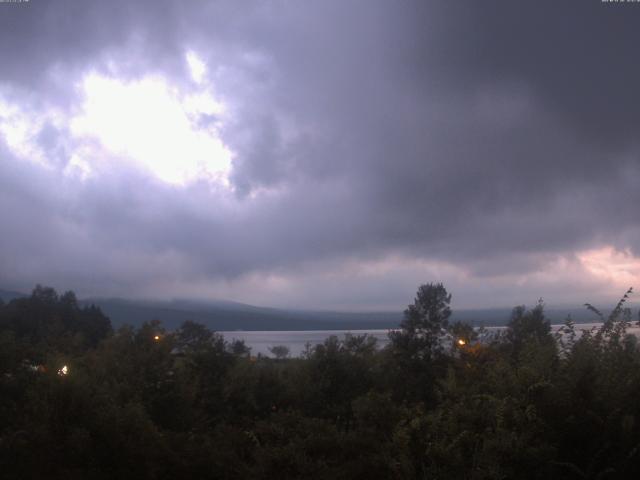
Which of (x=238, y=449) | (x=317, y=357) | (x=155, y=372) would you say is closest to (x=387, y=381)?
(x=317, y=357)

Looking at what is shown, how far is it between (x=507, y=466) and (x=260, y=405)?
46.2 feet

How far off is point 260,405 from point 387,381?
5.40 metres

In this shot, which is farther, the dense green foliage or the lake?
the lake

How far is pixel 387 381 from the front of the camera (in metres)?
23.2

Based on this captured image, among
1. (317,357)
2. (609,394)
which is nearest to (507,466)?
(609,394)

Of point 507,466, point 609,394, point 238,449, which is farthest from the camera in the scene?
point 238,449

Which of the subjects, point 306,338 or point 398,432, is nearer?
point 398,432

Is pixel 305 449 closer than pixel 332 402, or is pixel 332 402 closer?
pixel 305 449

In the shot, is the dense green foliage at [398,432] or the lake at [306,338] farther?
the lake at [306,338]

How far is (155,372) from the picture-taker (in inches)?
607

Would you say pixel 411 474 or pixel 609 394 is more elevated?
pixel 609 394

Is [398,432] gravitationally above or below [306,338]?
below

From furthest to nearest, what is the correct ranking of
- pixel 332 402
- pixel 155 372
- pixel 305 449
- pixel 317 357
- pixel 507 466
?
pixel 317 357
pixel 332 402
pixel 155 372
pixel 305 449
pixel 507 466

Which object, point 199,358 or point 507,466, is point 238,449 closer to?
point 507,466
